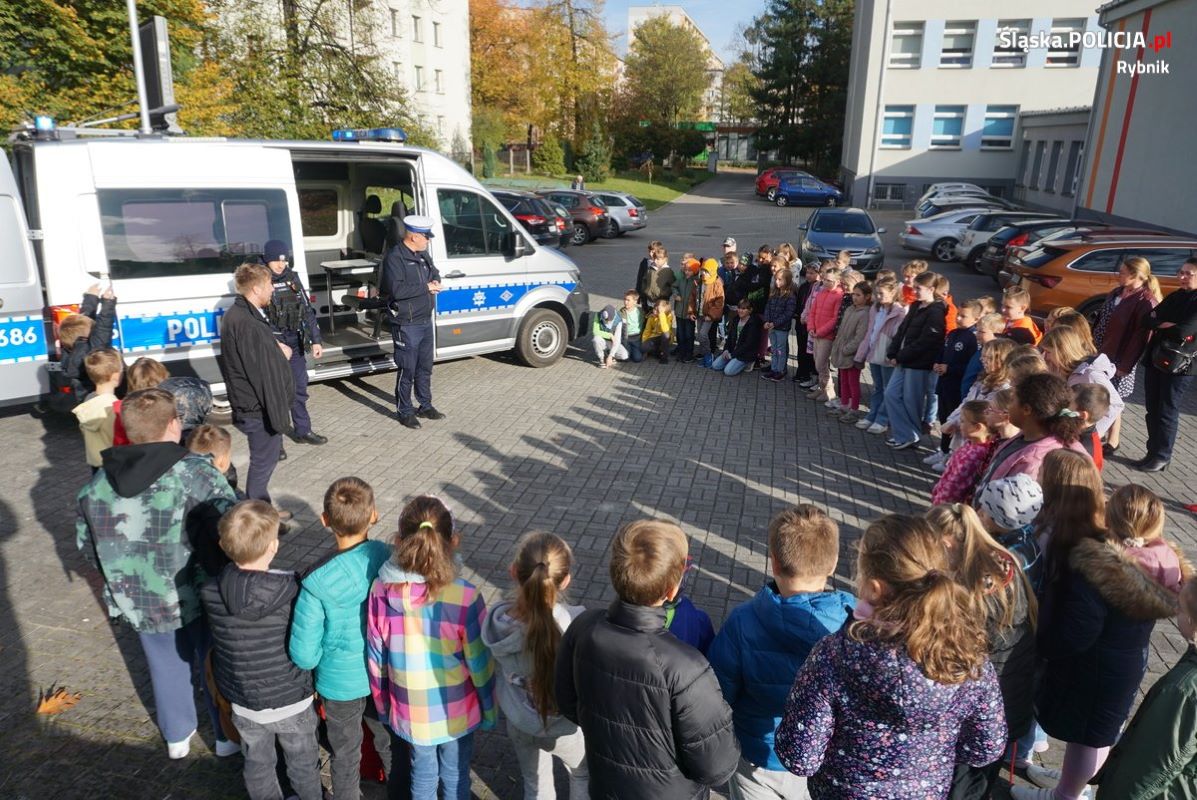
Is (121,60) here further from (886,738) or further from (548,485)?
(886,738)

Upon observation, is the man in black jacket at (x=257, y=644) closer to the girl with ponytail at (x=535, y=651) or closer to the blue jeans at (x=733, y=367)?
the girl with ponytail at (x=535, y=651)

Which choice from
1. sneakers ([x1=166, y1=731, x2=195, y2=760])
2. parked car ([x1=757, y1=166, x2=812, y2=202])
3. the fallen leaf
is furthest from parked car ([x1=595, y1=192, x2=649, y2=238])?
sneakers ([x1=166, y1=731, x2=195, y2=760])

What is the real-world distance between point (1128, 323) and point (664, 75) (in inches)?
2023

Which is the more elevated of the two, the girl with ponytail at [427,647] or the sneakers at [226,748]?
the girl with ponytail at [427,647]

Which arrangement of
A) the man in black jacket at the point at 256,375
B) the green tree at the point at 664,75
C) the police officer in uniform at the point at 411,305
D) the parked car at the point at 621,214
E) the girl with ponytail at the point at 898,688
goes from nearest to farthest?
the girl with ponytail at the point at 898,688 < the man in black jacket at the point at 256,375 < the police officer in uniform at the point at 411,305 < the parked car at the point at 621,214 < the green tree at the point at 664,75

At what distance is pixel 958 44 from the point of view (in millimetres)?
33594

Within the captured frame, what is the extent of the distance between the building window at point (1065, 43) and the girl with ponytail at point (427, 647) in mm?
38591

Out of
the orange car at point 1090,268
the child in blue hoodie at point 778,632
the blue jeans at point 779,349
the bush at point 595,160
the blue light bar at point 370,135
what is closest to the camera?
the child in blue hoodie at point 778,632

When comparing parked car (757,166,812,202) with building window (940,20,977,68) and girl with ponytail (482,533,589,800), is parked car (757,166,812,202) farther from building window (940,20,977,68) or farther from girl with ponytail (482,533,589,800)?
girl with ponytail (482,533,589,800)

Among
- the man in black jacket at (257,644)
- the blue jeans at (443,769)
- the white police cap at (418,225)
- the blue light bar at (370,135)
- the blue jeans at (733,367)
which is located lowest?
the blue jeans at (733,367)

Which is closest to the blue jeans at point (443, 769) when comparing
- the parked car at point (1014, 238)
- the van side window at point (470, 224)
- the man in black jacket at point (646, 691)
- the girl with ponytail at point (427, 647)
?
the girl with ponytail at point (427, 647)

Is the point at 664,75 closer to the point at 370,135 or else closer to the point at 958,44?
the point at 958,44

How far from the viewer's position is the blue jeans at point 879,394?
8203 millimetres

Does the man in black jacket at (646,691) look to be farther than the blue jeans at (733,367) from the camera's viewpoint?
No
